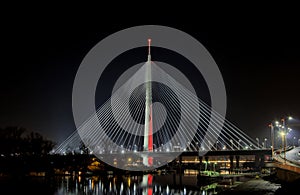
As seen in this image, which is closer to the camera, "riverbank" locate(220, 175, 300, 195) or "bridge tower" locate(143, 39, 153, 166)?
"riverbank" locate(220, 175, 300, 195)

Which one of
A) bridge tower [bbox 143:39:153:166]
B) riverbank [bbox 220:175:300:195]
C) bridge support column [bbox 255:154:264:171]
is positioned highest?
bridge tower [bbox 143:39:153:166]

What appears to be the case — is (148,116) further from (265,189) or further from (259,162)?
(265,189)

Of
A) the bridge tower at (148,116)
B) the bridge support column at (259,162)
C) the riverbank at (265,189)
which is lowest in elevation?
the bridge support column at (259,162)

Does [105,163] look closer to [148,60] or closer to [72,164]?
[72,164]

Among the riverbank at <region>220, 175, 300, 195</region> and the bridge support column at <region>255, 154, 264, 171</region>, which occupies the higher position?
the riverbank at <region>220, 175, 300, 195</region>

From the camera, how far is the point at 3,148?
5341 cm

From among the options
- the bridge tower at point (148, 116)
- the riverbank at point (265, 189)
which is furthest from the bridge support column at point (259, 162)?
the riverbank at point (265, 189)

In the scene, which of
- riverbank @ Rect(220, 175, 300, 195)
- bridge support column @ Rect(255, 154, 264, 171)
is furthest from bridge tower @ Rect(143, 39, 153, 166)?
riverbank @ Rect(220, 175, 300, 195)

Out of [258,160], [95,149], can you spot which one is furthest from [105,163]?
[258,160]

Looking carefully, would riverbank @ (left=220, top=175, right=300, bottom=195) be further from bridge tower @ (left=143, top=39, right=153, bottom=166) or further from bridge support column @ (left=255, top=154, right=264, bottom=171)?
bridge support column @ (left=255, top=154, right=264, bottom=171)

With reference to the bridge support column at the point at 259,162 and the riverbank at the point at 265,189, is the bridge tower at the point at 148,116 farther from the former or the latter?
the riverbank at the point at 265,189

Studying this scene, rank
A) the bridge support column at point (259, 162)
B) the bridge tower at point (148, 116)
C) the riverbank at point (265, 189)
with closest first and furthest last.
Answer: the riverbank at point (265, 189) < the bridge tower at point (148, 116) < the bridge support column at point (259, 162)

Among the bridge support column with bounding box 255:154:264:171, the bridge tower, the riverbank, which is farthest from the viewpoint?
the bridge support column with bounding box 255:154:264:171

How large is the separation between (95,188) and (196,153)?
21.8 m
